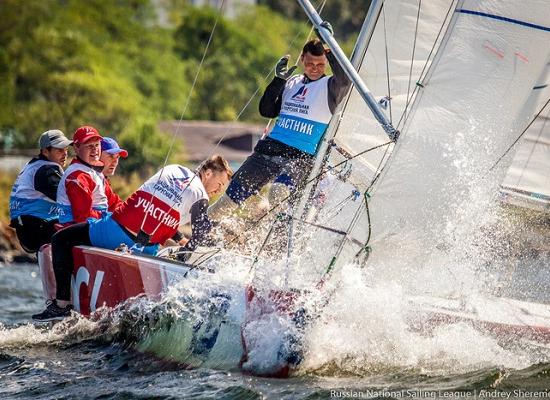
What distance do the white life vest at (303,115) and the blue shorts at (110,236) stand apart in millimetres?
1151

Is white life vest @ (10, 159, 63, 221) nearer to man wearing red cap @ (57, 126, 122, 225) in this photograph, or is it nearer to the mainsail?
man wearing red cap @ (57, 126, 122, 225)

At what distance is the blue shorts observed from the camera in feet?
25.1

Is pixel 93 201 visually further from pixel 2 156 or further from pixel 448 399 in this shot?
pixel 2 156

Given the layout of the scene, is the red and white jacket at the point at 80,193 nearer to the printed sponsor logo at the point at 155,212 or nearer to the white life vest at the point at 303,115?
the printed sponsor logo at the point at 155,212

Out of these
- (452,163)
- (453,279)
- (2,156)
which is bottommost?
(2,156)

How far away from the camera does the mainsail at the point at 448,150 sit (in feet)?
21.2

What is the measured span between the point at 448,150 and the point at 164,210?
1.90 meters

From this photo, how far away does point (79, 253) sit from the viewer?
25.9 ft

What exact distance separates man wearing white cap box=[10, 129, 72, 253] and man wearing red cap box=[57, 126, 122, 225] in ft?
1.06

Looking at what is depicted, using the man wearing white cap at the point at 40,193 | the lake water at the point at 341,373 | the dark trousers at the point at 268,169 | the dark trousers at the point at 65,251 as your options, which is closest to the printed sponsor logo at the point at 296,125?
the dark trousers at the point at 268,169

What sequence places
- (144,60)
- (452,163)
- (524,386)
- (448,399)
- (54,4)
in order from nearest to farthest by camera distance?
(448,399), (524,386), (452,163), (54,4), (144,60)

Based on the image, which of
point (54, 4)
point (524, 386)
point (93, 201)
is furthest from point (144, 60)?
point (524, 386)

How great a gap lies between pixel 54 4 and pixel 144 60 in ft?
26.5

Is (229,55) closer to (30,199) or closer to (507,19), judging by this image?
(30,199)
